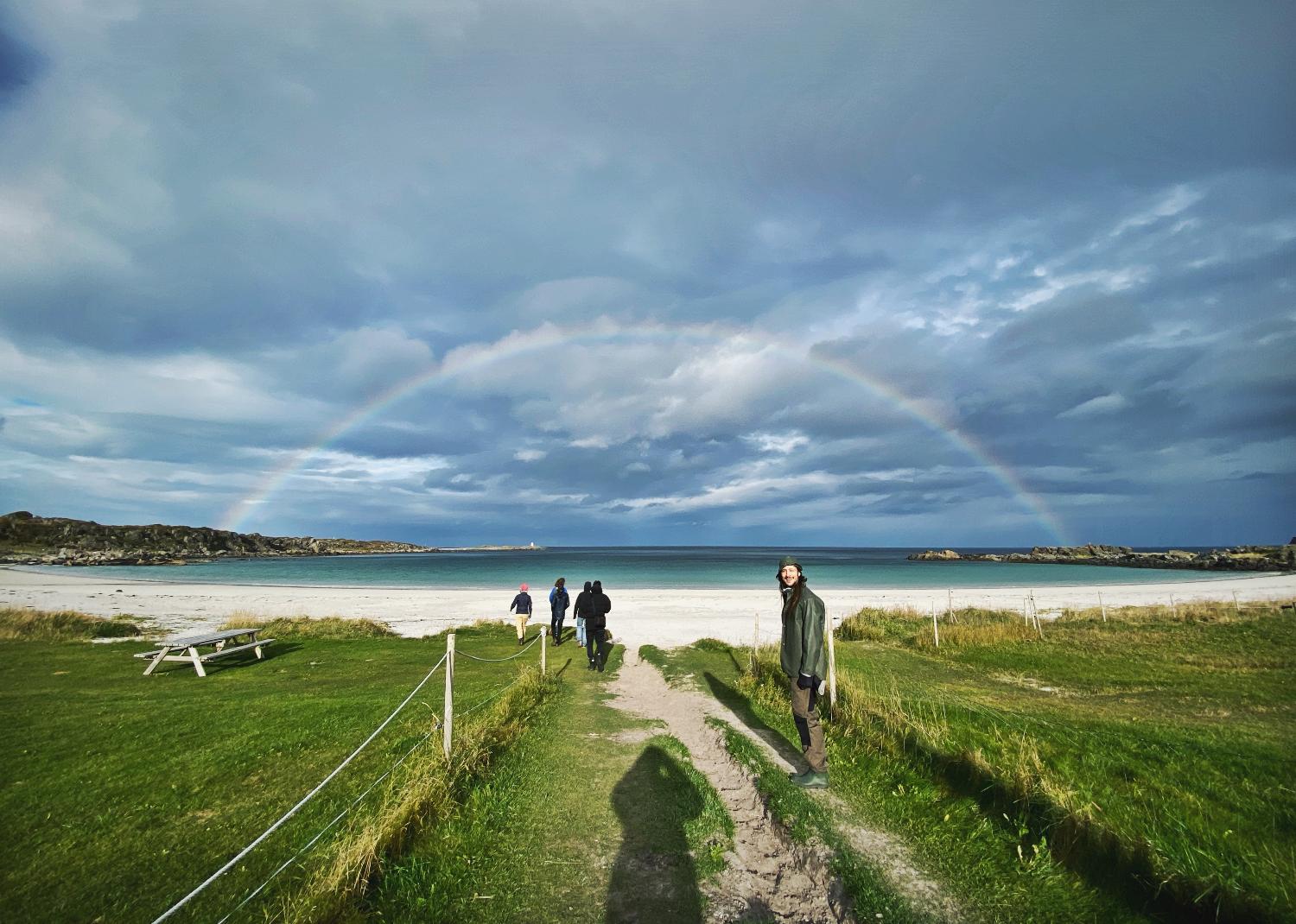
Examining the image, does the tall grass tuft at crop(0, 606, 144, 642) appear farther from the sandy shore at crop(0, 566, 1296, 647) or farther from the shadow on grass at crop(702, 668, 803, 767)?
the shadow on grass at crop(702, 668, 803, 767)

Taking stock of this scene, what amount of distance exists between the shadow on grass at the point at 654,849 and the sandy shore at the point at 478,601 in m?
13.5

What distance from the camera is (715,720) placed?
393 inches

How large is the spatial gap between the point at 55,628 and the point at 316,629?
796cm

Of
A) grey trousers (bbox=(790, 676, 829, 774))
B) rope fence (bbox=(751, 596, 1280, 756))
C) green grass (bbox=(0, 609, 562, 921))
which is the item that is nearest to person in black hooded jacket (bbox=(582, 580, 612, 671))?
green grass (bbox=(0, 609, 562, 921))

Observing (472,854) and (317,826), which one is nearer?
(472,854)

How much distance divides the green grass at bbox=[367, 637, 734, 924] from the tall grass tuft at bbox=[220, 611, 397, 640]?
16573 millimetres

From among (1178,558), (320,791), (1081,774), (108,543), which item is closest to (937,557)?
(1178,558)

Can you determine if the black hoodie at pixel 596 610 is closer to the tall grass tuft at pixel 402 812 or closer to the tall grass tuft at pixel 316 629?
the tall grass tuft at pixel 402 812

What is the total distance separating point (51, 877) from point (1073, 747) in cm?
1180

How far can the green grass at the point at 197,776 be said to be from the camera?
5039 mm

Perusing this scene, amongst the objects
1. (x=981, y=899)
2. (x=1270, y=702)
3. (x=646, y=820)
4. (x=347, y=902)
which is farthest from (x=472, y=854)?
(x=1270, y=702)

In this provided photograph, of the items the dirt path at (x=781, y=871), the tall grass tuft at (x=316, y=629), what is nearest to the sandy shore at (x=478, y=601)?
the tall grass tuft at (x=316, y=629)

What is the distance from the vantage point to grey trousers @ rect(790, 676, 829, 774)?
6992mm

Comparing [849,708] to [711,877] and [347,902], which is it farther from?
[347,902]
